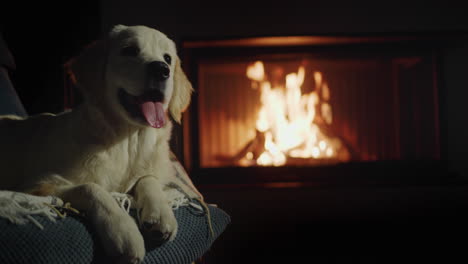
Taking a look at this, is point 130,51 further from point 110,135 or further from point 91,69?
point 110,135

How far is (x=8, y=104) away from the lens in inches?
58.3

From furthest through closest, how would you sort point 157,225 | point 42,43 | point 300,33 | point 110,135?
point 300,33 < point 42,43 < point 110,135 < point 157,225

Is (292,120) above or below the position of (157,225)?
above

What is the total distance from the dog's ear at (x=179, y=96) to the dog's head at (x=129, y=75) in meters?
0.06

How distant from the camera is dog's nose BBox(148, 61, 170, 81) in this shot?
1140 mm

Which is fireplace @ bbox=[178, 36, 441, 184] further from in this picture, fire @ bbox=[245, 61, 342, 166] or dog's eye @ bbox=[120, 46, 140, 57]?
dog's eye @ bbox=[120, 46, 140, 57]

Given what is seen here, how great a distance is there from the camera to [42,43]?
6.98 ft

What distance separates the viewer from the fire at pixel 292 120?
2.53m

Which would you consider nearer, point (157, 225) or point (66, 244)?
point (66, 244)

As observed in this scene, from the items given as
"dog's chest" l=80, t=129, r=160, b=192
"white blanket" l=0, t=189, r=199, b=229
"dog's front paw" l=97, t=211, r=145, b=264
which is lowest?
"dog's front paw" l=97, t=211, r=145, b=264

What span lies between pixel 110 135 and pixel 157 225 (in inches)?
14.7

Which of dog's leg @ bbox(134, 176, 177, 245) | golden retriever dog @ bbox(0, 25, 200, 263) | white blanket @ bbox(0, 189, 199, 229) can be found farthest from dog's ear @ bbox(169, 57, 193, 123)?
white blanket @ bbox(0, 189, 199, 229)

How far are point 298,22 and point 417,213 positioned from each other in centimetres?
138

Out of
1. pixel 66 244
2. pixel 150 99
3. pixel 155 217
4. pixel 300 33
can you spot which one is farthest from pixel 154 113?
pixel 300 33
